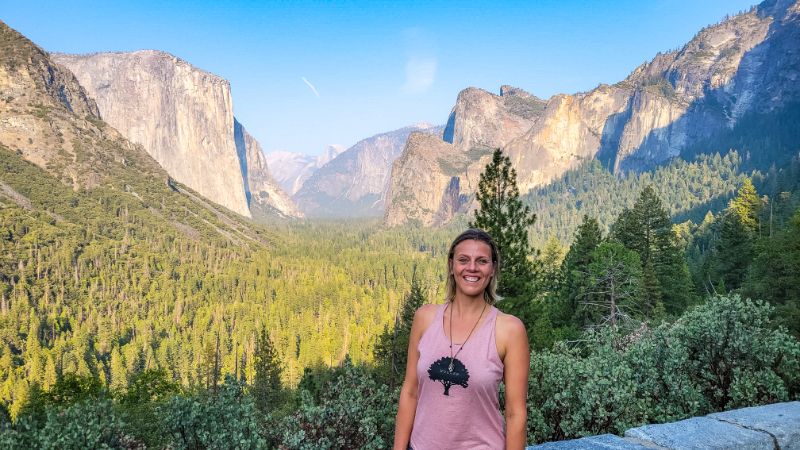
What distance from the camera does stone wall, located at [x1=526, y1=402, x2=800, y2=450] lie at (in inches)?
151

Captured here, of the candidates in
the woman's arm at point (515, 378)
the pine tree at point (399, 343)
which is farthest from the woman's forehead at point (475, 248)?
the pine tree at point (399, 343)

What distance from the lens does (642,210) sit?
111 feet

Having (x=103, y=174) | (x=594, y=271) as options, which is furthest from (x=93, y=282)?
(x=594, y=271)

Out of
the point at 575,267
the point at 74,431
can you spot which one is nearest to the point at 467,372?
the point at 74,431

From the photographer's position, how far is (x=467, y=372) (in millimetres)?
2771

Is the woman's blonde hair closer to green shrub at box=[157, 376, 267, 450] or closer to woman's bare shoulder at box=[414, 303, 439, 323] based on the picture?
woman's bare shoulder at box=[414, 303, 439, 323]

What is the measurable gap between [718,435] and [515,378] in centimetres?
254

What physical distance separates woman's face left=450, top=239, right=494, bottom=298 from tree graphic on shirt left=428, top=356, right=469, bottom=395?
18.5 inches

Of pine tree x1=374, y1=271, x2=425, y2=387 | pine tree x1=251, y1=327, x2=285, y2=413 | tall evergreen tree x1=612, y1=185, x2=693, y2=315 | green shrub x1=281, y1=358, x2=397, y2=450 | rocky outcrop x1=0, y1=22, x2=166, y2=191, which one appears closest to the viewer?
green shrub x1=281, y1=358, x2=397, y2=450

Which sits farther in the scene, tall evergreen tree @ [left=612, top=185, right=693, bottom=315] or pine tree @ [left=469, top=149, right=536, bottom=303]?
Answer: tall evergreen tree @ [left=612, top=185, right=693, bottom=315]

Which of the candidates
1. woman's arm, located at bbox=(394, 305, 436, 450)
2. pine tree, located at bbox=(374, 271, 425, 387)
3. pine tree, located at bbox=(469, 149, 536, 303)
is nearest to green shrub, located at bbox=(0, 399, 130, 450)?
woman's arm, located at bbox=(394, 305, 436, 450)

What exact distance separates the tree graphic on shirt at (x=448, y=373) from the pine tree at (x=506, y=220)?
1479cm

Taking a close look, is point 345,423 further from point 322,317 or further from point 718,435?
point 322,317

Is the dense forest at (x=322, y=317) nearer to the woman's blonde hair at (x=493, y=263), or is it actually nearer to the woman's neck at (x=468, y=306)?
the woman's blonde hair at (x=493, y=263)
